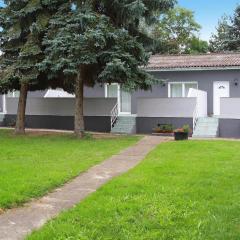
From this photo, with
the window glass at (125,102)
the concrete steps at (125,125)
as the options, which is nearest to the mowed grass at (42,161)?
the concrete steps at (125,125)

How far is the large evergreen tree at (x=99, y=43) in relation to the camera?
744 inches

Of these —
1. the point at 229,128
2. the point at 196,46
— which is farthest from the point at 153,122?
the point at 196,46

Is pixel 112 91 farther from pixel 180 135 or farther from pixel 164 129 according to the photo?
pixel 180 135

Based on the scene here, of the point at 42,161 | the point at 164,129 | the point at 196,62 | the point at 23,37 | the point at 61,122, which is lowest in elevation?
the point at 42,161

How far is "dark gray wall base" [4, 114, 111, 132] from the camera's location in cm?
2608

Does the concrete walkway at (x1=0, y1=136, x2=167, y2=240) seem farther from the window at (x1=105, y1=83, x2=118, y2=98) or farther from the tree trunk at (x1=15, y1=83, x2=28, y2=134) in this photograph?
the window at (x1=105, y1=83, x2=118, y2=98)

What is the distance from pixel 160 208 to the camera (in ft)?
25.0

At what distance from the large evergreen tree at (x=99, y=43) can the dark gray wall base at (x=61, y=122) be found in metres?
5.02

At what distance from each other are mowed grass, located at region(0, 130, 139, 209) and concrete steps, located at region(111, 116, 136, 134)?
434 centimetres

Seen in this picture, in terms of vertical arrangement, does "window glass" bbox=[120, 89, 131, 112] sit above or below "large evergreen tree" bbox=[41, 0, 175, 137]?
below

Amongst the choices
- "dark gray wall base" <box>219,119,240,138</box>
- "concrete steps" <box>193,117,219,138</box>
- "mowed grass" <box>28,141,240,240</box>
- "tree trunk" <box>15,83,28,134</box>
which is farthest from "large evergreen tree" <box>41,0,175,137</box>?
"mowed grass" <box>28,141,240,240</box>

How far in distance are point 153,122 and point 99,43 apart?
7.35m

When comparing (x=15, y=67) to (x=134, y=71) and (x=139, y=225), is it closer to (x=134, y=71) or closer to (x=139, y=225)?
(x=134, y=71)

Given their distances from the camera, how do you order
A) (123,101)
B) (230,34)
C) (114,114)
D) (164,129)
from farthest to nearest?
(230,34)
(123,101)
(114,114)
(164,129)
